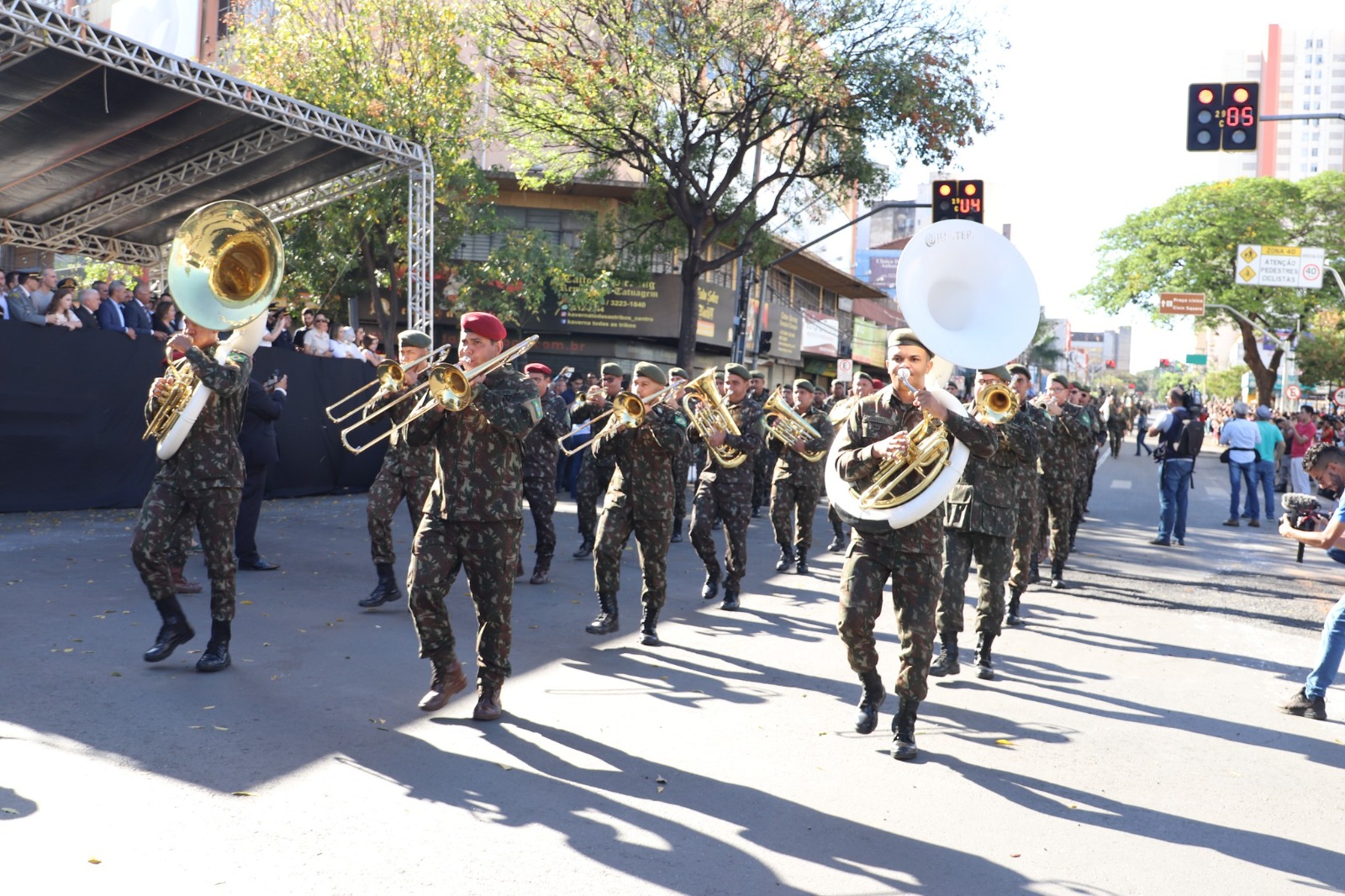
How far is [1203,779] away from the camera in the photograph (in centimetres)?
532

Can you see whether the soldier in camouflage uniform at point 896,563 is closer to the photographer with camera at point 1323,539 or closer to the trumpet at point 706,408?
the photographer with camera at point 1323,539

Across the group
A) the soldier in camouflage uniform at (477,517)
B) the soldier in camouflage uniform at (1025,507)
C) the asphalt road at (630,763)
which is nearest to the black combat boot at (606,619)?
the asphalt road at (630,763)

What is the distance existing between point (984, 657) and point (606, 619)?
2.58 meters

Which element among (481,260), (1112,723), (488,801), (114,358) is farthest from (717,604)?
(481,260)

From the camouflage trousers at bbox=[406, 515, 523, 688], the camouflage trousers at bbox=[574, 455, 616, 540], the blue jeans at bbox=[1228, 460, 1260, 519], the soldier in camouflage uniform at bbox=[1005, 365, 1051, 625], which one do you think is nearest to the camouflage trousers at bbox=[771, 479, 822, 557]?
the camouflage trousers at bbox=[574, 455, 616, 540]

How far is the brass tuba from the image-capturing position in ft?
20.4

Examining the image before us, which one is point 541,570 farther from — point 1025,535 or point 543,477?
point 1025,535

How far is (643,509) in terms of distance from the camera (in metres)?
7.81

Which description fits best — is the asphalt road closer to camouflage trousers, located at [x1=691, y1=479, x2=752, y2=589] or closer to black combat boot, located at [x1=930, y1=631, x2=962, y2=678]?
black combat boot, located at [x1=930, y1=631, x2=962, y2=678]

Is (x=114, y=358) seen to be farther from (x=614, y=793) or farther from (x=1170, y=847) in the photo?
(x=1170, y=847)

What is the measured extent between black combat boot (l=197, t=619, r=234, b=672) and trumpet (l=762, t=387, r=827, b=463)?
4.29 m

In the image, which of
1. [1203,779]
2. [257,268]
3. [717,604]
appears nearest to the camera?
[1203,779]

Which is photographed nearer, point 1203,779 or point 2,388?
point 1203,779

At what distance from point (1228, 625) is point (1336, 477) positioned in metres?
4.33
